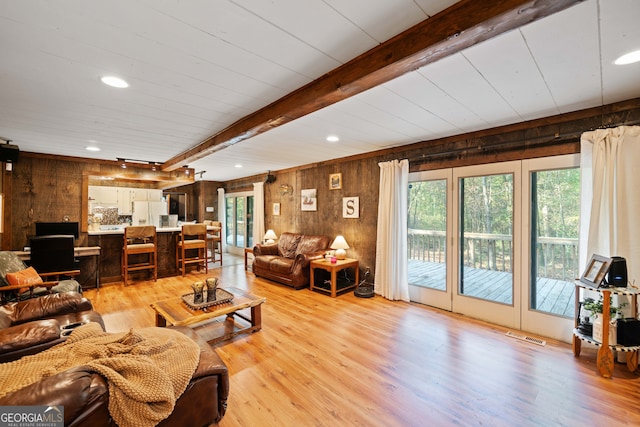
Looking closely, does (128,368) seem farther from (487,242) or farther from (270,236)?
(270,236)

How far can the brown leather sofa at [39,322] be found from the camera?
5.90 ft

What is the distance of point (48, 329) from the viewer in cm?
196

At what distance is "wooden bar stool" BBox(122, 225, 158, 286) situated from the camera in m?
5.03

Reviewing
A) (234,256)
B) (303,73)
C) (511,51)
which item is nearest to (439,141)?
(511,51)

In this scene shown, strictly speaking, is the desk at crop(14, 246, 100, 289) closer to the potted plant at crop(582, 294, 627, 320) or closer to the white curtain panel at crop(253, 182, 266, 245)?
the white curtain panel at crop(253, 182, 266, 245)

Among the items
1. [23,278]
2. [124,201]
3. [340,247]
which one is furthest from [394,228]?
[124,201]

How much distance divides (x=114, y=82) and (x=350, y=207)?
12.2 feet

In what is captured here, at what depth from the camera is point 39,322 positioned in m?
2.03

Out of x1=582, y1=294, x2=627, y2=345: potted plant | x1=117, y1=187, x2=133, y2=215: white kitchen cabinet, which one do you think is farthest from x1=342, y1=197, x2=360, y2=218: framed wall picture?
x1=117, y1=187, x2=133, y2=215: white kitchen cabinet

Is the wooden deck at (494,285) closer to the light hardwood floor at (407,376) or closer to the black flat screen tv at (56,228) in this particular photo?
the light hardwood floor at (407,376)

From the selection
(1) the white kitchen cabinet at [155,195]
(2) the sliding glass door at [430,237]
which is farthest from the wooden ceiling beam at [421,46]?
(1) the white kitchen cabinet at [155,195]

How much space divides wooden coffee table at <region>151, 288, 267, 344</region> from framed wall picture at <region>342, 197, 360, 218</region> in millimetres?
2414

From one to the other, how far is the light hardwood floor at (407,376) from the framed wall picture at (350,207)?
1873 mm

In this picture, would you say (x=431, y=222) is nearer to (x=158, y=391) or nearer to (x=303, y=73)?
(x=303, y=73)
